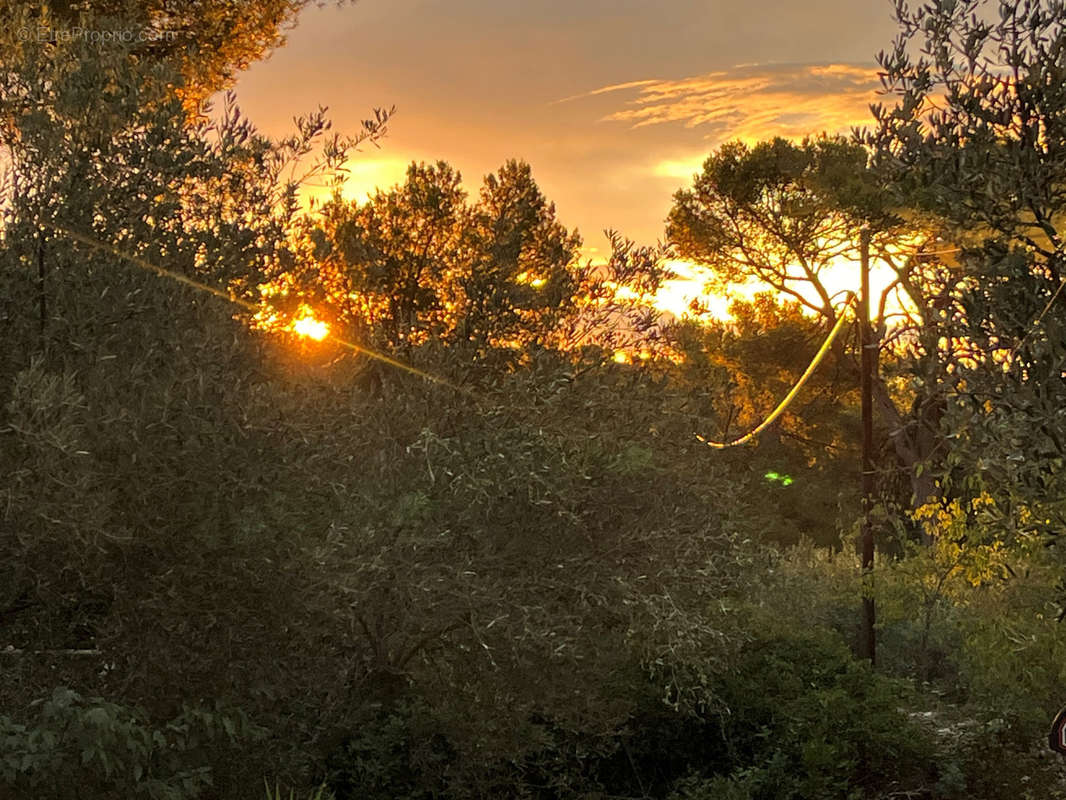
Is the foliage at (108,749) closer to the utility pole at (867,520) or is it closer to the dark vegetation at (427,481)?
the dark vegetation at (427,481)

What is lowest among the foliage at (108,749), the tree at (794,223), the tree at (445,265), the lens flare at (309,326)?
the foliage at (108,749)

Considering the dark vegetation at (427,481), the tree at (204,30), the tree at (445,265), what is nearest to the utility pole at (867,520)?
the dark vegetation at (427,481)

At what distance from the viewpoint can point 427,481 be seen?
10125 mm

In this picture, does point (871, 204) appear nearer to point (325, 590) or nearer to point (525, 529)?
point (525, 529)

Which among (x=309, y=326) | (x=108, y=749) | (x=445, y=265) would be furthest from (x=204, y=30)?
(x=108, y=749)

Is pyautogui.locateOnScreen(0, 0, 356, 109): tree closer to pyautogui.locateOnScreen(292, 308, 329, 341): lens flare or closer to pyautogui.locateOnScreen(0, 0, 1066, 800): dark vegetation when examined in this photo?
pyautogui.locateOnScreen(0, 0, 1066, 800): dark vegetation

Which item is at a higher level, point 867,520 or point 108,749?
point 867,520

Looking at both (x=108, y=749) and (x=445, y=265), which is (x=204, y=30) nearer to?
(x=445, y=265)

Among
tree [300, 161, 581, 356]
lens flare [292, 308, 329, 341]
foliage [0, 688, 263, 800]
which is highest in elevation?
tree [300, 161, 581, 356]

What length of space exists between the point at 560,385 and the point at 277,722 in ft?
12.7

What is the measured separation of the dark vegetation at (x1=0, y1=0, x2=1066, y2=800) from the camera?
7.85 metres

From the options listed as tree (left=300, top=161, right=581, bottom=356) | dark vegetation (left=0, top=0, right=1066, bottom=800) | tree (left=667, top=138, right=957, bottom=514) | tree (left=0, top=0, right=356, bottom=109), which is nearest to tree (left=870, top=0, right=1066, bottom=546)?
dark vegetation (left=0, top=0, right=1066, bottom=800)

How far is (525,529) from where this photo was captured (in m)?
10.6

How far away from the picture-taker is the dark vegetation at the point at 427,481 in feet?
25.8
